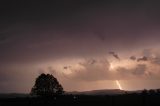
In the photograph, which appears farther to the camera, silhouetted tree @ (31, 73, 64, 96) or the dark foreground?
silhouetted tree @ (31, 73, 64, 96)

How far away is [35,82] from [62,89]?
11.2m

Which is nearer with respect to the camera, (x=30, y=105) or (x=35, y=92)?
(x=30, y=105)

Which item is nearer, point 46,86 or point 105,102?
point 105,102

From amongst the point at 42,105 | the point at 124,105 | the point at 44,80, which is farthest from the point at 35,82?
the point at 124,105

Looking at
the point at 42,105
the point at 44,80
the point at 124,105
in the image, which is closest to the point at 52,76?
the point at 44,80

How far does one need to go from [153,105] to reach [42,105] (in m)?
26.2

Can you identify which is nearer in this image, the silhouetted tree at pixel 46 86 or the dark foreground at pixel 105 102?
the dark foreground at pixel 105 102

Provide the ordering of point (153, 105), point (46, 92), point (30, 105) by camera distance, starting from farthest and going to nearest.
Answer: point (46, 92)
point (30, 105)
point (153, 105)

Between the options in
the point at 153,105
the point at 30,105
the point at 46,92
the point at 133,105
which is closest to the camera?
the point at 153,105

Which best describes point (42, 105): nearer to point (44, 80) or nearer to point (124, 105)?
point (124, 105)

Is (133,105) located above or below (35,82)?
below

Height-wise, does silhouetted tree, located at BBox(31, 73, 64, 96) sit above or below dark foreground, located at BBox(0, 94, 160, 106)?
above

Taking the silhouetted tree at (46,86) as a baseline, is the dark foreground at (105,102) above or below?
→ below

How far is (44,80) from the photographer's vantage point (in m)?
136
